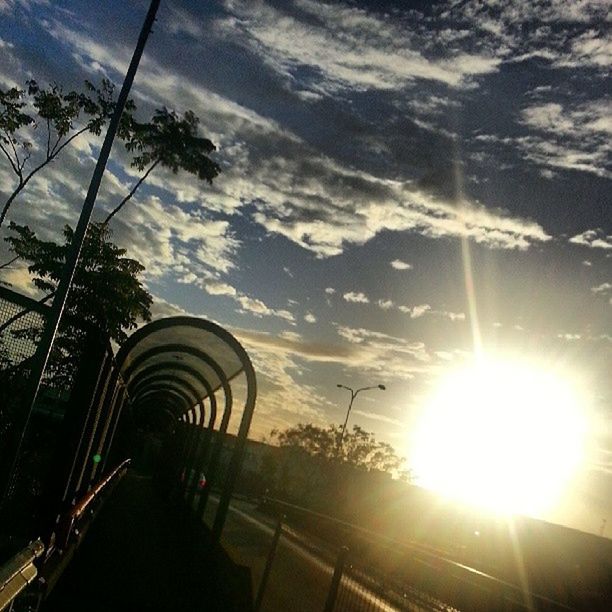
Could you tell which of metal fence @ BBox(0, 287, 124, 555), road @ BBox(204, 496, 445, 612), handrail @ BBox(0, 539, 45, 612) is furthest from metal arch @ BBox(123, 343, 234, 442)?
handrail @ BBox(0, 539, 45, 612)

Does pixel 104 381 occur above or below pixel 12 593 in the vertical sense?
above

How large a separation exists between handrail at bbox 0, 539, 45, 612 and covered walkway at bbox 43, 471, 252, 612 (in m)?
3.18

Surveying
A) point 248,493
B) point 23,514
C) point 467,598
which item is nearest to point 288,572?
point 23,514

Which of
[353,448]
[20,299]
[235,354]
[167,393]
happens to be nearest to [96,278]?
[167,393]

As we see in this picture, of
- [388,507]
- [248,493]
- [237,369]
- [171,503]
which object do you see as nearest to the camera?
[237,369]

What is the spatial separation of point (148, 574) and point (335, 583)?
3.87 m

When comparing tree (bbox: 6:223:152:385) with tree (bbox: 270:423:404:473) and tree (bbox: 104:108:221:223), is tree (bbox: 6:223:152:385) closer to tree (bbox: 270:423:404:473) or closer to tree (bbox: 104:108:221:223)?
tree (bbox: 104:108:221:223)

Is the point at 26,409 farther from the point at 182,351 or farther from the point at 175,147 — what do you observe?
the point at 175,147

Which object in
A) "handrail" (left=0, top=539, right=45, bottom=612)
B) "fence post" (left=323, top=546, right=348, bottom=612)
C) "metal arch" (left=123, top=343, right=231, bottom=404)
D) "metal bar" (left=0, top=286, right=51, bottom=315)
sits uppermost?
"metal arch" (left=123, top=343, right=231, bottom=404)

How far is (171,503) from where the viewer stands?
2262 cm

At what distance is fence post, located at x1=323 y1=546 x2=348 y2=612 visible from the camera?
6066mm

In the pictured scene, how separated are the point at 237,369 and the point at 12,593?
30.0 feet

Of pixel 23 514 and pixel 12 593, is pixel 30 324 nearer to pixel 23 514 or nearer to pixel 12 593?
pixel 12 593

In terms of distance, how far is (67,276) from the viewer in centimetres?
858
